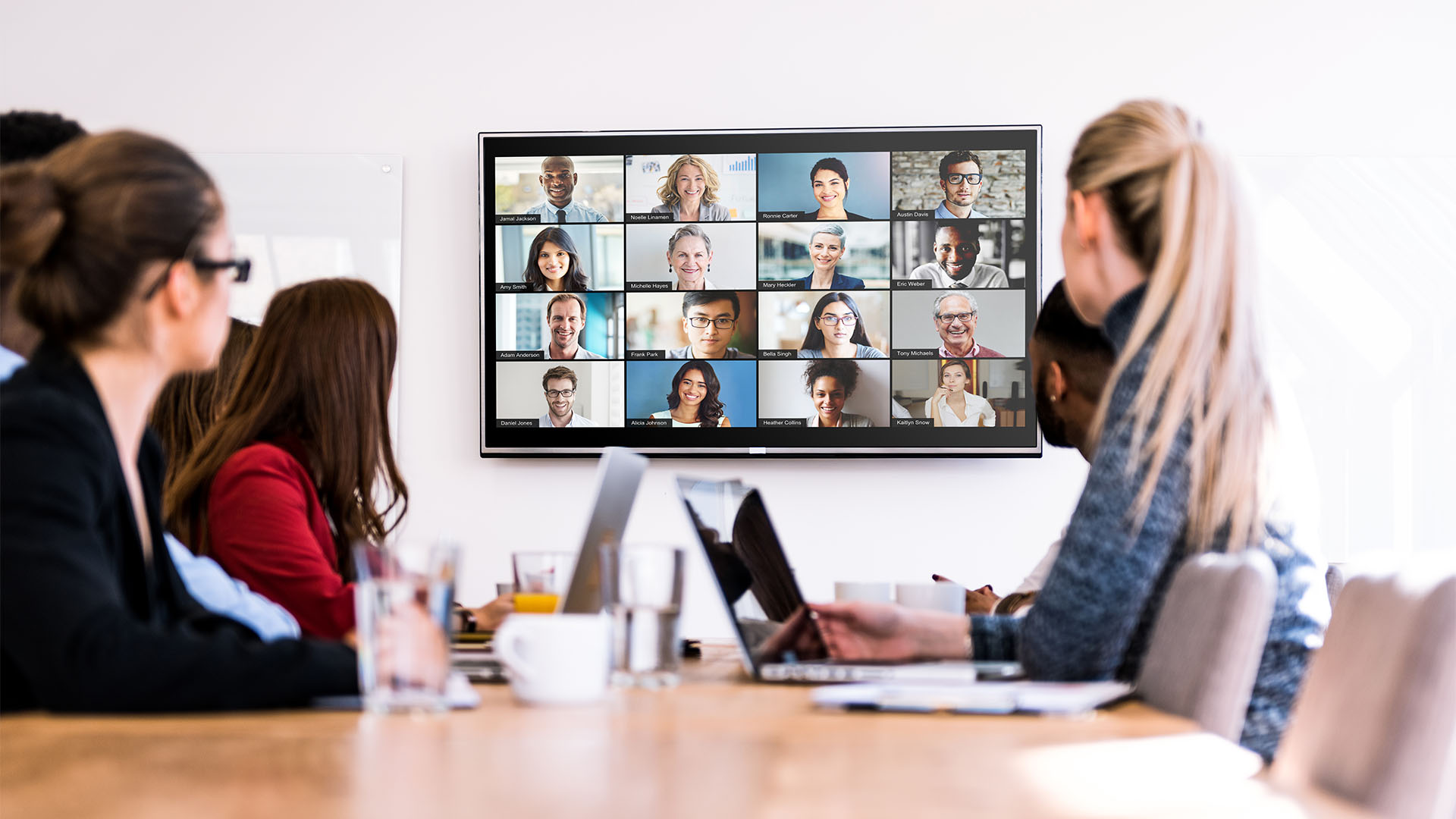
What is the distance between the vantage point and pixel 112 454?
117 cm

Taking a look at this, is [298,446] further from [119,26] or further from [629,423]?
[119,26]

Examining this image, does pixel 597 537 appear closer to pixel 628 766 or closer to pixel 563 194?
pixel 628 766

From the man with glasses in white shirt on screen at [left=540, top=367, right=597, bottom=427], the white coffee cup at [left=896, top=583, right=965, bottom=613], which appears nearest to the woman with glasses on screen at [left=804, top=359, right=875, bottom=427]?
the man with glasses in white shirt on screen at [left=540, top=367, right=597, bottom=427]

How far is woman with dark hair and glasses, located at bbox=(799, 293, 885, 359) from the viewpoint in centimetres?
340

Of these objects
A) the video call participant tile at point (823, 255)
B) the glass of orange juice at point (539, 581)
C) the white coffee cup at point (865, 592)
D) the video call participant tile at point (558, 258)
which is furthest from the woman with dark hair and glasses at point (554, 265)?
the white coffee cup at point (865, 592)

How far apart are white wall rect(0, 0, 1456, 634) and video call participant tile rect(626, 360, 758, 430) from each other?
14 centimetres

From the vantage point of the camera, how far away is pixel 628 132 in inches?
135

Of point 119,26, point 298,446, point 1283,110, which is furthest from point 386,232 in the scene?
point 1283,110

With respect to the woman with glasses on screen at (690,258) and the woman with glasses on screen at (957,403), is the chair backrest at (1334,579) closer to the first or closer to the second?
the woman with glasses on screen at (957,403)

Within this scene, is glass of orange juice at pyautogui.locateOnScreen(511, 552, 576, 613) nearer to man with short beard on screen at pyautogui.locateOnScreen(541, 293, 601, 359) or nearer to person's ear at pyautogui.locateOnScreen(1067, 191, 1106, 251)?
person's ear at pyautogui.locateOnScreen(1067, 191, 1106, 251)

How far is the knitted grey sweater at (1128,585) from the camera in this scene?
128 cm

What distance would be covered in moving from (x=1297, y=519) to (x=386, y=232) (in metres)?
2.70

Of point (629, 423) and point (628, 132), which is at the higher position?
point (628, 132)

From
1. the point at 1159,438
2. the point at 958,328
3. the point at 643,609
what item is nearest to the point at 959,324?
the point at 958,328
